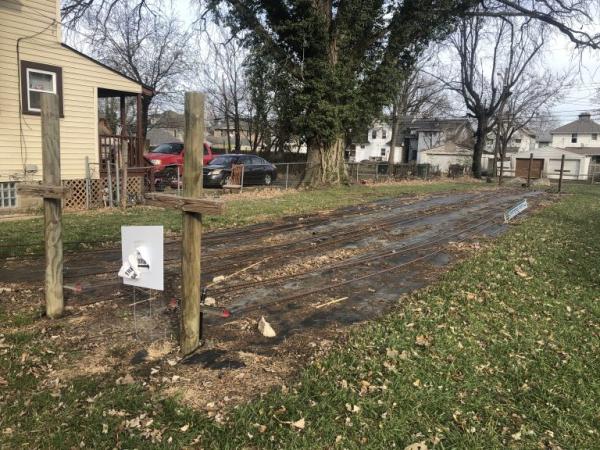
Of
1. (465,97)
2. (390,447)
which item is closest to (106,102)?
(465,97)

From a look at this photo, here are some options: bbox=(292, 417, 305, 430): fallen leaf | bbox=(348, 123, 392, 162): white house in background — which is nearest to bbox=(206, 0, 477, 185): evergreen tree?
bbox=(292, 417, 305, 430): fallen leaf

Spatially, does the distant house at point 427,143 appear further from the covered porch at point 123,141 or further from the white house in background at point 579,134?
the covered porch at point 123,141

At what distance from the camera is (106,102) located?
Answer: 47.6 m

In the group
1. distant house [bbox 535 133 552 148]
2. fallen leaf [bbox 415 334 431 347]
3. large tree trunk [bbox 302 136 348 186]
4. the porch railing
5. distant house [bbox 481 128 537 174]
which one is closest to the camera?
fallen leaf [bbox 415 334 431 347]

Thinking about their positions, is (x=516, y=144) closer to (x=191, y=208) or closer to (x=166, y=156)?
(x=166, y=156)

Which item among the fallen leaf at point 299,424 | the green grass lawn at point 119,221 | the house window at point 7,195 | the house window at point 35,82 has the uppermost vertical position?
the house window at point 35,82

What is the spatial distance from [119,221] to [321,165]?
11.6m

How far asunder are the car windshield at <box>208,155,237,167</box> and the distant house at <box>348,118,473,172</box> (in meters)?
37.7

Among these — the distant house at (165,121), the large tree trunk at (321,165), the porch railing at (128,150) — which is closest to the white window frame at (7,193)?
the porch railing at (128,150)

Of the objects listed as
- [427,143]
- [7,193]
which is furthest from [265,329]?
[427,143]

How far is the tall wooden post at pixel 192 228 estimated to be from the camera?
3795mm

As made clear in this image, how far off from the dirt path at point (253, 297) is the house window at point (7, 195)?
19.5 ft

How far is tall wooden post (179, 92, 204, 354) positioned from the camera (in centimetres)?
379

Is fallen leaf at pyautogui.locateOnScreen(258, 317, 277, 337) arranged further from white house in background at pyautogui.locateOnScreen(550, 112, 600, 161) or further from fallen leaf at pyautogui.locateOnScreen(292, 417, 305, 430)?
white house in background at pyautogui.locateOnScreen(550, 112, 600, 161)
